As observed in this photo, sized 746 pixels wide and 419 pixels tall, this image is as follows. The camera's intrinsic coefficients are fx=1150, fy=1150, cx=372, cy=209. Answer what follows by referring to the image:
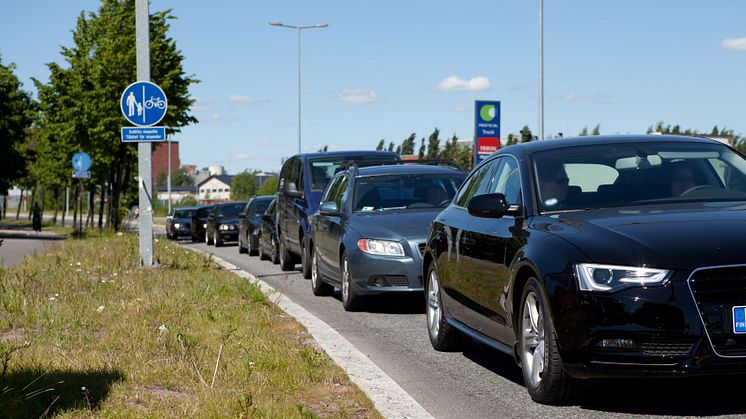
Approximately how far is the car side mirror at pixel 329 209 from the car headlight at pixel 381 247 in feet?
4.58

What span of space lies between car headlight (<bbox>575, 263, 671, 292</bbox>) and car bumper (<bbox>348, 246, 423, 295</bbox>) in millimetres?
5799

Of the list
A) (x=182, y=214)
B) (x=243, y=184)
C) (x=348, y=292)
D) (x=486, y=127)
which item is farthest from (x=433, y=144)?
(x=243, y=184)

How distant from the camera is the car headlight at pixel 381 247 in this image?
1188 cm

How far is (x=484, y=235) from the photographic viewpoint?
761 centimetres

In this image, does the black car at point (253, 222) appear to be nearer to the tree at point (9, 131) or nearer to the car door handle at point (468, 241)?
the car door handle at point (468, 241)

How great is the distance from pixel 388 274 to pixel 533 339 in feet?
17.2

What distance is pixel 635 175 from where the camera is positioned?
7340mm

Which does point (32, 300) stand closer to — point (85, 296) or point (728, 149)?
point (85, 296)

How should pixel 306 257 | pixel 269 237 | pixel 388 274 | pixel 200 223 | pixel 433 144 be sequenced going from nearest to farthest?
pixel 388 274 → pixel 306 257 → pixel 269 237 → pixel 200 223 → pixel 433 144

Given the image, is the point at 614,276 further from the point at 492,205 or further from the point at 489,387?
the point at 489,387

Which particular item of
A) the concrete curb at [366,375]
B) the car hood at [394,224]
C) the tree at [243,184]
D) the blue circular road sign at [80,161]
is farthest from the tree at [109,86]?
the tree at [243,184]

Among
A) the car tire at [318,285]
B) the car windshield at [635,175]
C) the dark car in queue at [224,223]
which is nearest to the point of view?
the car windshield at [635,175]

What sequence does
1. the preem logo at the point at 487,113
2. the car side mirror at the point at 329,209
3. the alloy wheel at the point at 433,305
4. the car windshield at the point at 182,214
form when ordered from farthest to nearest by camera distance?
the car windshield at the point at 182,214, the preem logo at the point at 487,113, the car side mirror at the point at 329,209, the alloy wheel at the point at 433,305

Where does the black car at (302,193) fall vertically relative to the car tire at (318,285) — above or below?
above
